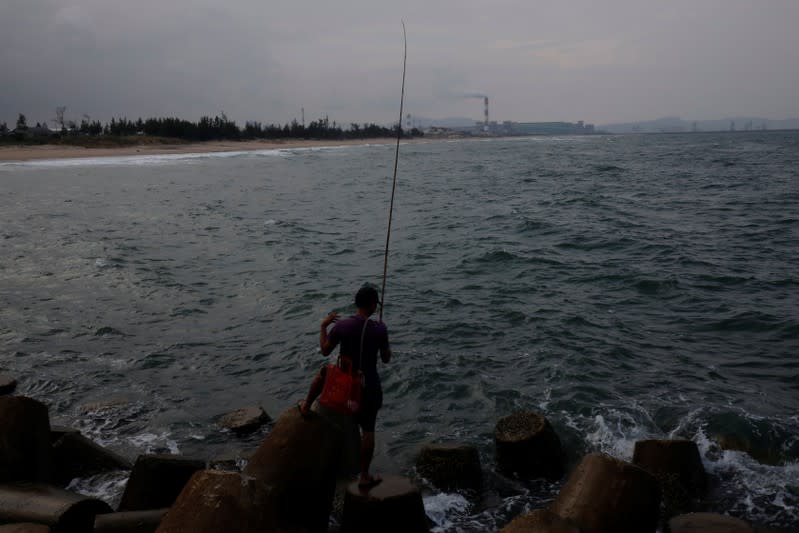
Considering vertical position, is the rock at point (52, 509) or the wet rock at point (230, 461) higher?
the rock at point (52, 509)

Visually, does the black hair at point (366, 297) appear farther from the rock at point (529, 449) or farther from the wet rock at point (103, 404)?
the wet rock at point (103, 404)

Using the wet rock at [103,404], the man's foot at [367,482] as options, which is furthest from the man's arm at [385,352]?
the wet rock at [103,404]

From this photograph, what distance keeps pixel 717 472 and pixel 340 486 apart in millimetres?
3846

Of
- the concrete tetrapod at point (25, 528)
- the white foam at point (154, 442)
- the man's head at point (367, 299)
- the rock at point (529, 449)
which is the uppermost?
the man's head at point (367, 299)

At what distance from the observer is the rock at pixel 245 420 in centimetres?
733

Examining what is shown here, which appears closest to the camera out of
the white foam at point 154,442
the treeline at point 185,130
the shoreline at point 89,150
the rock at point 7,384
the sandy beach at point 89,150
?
the white foam at point 154,442

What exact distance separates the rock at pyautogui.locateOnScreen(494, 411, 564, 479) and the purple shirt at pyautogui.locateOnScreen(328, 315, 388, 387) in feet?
5.95

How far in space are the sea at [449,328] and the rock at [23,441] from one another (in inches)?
23.9

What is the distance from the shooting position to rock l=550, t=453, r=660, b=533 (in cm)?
453

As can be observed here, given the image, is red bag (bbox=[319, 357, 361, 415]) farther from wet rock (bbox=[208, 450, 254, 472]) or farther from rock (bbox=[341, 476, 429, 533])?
wet rock (bbox=[208, 450, 254, 472])

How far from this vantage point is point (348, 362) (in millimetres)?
5105

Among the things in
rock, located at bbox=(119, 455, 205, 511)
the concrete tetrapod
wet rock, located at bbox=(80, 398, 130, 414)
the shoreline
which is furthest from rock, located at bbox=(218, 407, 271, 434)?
the shoreline

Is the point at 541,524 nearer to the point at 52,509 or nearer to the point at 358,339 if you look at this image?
the point at 358,339

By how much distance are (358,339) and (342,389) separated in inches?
17.2
